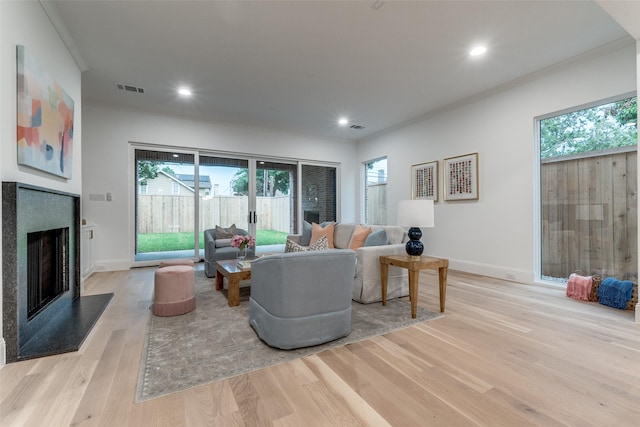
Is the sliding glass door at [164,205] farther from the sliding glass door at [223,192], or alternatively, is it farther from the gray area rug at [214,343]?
the gray area rug at [214,343]

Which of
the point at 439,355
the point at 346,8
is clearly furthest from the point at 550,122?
the point at 439,355

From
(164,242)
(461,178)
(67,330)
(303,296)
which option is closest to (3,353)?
(67,330)

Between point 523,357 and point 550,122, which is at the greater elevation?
point 550,122

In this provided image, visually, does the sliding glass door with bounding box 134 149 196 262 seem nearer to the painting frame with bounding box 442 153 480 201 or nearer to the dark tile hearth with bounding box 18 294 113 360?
the dark tile hearth with bounding box 18 294 113 360

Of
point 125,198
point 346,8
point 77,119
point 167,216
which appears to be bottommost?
point 167,216

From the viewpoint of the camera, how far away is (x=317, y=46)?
3.06 m

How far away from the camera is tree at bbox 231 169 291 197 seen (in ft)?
19.3

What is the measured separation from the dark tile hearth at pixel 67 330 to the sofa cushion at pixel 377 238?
2.79 meters

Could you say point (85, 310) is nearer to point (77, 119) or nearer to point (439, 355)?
point (77, 119)

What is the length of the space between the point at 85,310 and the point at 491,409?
3.45 metres

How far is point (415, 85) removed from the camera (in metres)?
4.03

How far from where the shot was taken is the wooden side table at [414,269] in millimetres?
2602

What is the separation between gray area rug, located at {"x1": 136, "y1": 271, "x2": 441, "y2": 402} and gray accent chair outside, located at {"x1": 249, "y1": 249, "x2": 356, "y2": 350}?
105mm

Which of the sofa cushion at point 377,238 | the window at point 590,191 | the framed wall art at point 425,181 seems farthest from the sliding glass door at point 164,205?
the window at point 590,191
